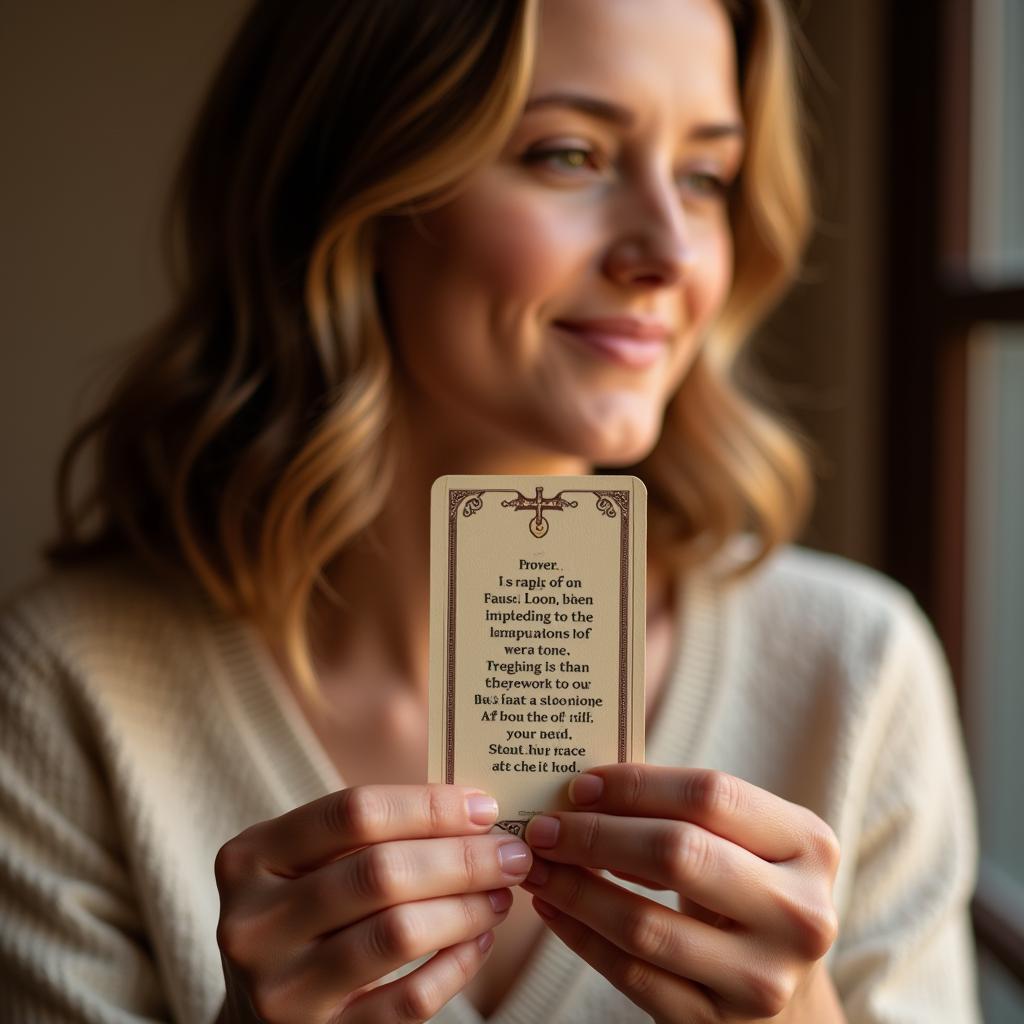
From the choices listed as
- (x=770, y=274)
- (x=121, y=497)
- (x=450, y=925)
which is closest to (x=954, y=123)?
(x=770, y=274)

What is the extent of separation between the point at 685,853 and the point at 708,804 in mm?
35

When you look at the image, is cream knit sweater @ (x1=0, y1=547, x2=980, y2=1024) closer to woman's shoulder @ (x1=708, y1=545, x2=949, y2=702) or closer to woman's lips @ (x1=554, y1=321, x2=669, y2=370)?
woman's shoulder @ (x1=708, y1=545, x2=949, y2=702)

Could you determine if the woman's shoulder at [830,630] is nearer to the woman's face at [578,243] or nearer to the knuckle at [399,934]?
the woman's face at [578,243]

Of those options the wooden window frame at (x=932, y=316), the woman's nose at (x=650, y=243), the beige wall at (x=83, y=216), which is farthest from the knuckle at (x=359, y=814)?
the beige wall at (x=83, y=216)

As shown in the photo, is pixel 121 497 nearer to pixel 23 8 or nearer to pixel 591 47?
pixel 591 47

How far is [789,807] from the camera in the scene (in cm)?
77

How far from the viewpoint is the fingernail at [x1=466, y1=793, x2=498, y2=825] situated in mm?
756

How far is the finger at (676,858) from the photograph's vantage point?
2.39ft

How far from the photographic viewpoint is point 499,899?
786 millimetres

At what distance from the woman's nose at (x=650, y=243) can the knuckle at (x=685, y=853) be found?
547 millimetres

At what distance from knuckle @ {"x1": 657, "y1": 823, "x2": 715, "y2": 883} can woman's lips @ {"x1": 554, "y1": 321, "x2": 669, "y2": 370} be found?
19.8 inches

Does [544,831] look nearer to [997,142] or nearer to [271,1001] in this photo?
[271,1001]

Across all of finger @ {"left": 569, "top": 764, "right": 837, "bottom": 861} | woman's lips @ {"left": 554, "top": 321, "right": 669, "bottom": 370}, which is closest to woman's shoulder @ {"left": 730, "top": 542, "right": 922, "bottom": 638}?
woman's lips @ {"left": 554, "top": 321, "right": 669, "bottom": 370}

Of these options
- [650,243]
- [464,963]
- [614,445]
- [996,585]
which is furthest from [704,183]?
[996,585]
